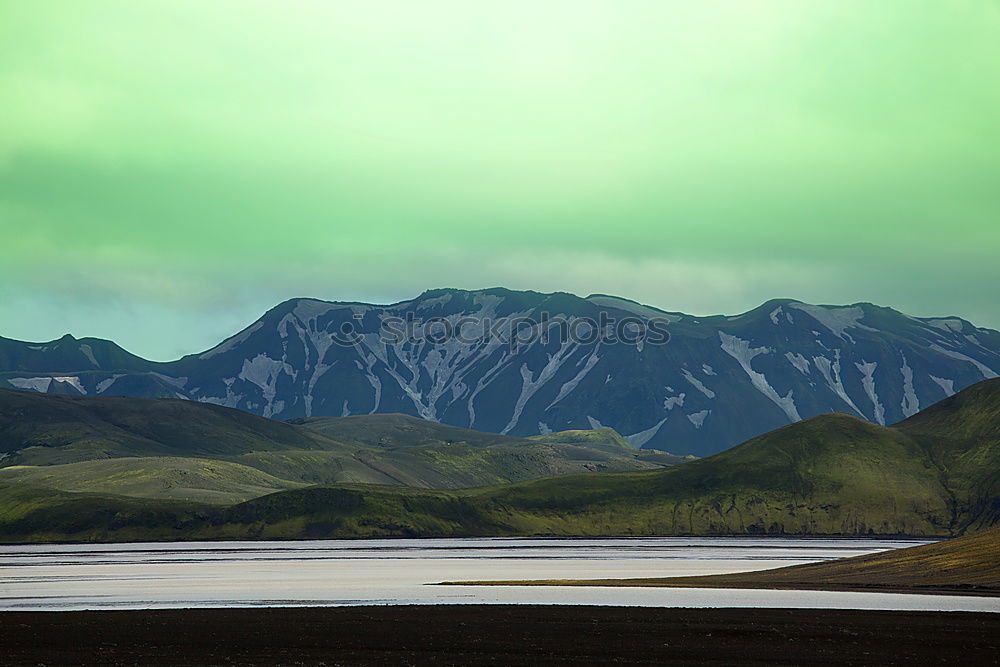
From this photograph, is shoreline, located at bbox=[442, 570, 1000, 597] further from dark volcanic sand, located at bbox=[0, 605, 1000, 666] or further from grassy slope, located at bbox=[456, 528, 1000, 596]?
dark volcanic sand, located at bbox=[0, 605, 1000, 666]

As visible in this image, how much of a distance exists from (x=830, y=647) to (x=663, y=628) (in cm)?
1341

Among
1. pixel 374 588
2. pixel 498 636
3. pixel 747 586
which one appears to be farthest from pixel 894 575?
pixel 498 636

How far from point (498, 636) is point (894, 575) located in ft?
226

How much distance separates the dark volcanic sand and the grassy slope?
32.4 m

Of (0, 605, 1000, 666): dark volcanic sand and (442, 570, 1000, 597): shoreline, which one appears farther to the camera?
(442, 570, 1000, 597): shoreline

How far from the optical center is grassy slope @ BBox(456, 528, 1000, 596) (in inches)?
4825

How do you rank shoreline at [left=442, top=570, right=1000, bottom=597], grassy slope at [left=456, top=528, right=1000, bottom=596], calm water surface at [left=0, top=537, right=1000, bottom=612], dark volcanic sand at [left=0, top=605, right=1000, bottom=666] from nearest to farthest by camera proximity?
dark volcanic sand at [left=0, top=605, right=1000, bottom=666] < calm water surface at [left=0, top=537, right=1000, bottom=612] < shoreline at [left=442, top=570, right=1000, bottom=597] < grassy slope at [left=456, top=528, right=1000, bottom=596]

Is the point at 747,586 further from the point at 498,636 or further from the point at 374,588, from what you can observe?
the point at 498,636

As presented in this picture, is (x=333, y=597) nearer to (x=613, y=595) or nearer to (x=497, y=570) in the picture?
(x=613, y=595)

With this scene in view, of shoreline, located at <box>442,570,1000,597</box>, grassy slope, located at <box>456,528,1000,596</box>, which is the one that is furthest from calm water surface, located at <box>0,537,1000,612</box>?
grassy slope, located at <box>456,528,1000,596</box>

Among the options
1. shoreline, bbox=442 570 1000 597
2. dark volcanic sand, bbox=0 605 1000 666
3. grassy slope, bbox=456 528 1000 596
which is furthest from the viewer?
grassy slope, bbox=456 528 1000 596

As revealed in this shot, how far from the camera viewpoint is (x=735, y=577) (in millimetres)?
141625

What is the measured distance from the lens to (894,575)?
5236 inches

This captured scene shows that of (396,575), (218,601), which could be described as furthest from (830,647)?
(396,575)
